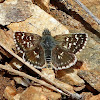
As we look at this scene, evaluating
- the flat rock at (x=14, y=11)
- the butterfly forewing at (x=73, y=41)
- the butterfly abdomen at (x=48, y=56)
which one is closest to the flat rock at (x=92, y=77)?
the butterfly forewing at (x=73, y=41)

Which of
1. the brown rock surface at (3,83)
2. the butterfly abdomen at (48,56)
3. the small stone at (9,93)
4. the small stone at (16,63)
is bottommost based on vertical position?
the brown rock surface at (3,83)

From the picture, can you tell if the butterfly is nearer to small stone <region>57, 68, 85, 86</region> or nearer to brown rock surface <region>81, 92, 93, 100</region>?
small stone <region>57, 68, 85, 86</region>

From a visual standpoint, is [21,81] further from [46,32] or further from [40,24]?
[40,24]

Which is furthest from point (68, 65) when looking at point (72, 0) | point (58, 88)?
point (72, 0)

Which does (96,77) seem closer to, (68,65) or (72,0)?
(68,65)

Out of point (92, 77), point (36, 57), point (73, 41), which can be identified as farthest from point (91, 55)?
point (36, 57)

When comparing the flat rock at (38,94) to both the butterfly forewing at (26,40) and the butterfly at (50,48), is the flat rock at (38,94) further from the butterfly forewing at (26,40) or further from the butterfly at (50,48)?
the butterfly forewing at (26,40)
